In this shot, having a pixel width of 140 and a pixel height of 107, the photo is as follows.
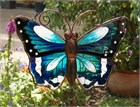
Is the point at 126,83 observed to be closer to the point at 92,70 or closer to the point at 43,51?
the point at 92,70

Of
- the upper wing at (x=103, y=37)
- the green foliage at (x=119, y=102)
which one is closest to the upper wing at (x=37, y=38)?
the upper wing at (x=103, y=37)

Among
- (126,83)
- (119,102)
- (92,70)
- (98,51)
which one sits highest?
(98,51)

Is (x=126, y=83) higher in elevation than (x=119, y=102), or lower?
higher

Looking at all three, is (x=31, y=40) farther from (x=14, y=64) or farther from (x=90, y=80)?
(x=14, y=64)

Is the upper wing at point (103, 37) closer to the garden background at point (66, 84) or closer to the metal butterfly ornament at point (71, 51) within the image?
the metal butterfly ornament at point (71, 51)

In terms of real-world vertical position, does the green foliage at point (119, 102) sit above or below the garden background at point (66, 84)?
below

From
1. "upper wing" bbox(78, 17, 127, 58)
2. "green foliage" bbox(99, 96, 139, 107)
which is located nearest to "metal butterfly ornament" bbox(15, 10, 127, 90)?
"upper wing" bbox(78, 17, 127, 58)

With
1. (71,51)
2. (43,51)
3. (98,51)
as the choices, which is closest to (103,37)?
(98,51)
